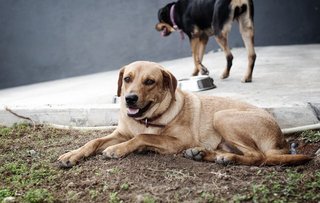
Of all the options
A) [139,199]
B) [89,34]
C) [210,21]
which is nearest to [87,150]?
[139,199]

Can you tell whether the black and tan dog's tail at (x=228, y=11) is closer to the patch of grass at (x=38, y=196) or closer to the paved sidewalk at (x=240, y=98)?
the paved sidewalk at (x=240, y=98)

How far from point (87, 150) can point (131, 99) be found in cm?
65

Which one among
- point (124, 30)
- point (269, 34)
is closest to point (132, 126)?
point (124, 30)

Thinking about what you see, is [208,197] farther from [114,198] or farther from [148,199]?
[114,198]

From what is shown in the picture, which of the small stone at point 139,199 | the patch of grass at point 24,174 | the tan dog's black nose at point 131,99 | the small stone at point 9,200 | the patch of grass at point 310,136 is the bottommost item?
the patch of grass at point 24,174

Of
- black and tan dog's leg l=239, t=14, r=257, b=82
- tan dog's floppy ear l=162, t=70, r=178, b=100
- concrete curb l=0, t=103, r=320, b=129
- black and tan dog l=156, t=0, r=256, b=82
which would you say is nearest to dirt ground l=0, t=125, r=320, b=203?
tan dog's floppy ear l=162, t=70, r=178, b=100

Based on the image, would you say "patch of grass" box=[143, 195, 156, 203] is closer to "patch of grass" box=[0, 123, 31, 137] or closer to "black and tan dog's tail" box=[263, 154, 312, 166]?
"black and tan dog's tail" box=[263, 154, 312, 166]

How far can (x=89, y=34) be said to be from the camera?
37.5ft

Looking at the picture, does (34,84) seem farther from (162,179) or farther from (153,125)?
(162,179)

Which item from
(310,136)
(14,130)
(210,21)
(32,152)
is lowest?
(14,130)

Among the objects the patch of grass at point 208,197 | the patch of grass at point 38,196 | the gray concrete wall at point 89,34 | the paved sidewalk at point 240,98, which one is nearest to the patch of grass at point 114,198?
the patch of grass at point 38,196

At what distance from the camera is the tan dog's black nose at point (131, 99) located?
364 cm

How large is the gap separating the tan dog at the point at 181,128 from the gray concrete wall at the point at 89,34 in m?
7.18

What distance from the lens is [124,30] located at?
11984 mm
